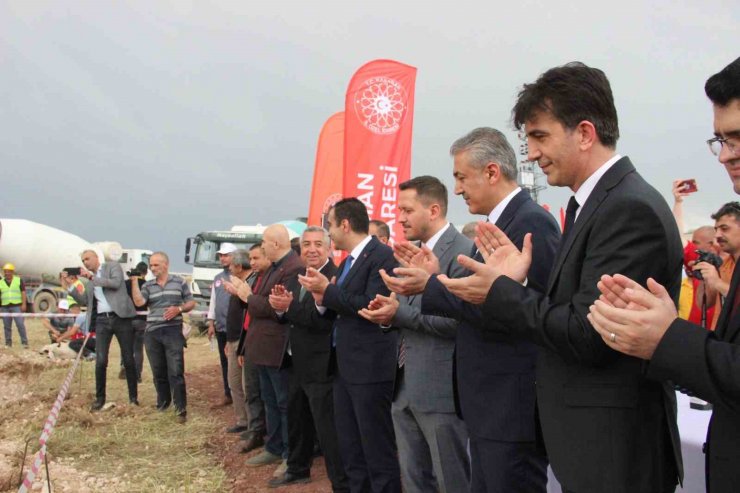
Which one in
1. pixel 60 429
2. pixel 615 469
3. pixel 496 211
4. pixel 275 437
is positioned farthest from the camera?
pixel 60 429

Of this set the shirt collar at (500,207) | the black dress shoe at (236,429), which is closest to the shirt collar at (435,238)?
the shirt collar at (500,207)

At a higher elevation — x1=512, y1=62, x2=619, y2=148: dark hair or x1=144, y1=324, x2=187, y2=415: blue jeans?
x1=512, y1=62, x2=619, y2=148: dark hair

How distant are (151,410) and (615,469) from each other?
7.08 meters

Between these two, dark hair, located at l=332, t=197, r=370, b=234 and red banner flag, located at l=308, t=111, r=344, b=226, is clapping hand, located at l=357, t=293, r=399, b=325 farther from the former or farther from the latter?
red banner flag, located at l=308, t=111, r=344, b=226

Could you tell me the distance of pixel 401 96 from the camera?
318 inches

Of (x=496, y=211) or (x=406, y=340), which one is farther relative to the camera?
(x=406, y=340)

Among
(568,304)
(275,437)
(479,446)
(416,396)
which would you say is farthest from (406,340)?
(275,437)

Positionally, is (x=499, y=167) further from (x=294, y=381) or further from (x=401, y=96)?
(x=401, y=96)

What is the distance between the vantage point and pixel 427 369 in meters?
3.20

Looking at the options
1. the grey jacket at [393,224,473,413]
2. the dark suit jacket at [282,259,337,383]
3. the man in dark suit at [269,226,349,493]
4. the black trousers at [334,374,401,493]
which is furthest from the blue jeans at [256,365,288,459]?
the grey jacket at [393,224,473,413]

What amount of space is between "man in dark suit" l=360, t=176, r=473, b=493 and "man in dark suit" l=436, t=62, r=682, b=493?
1.26 metres

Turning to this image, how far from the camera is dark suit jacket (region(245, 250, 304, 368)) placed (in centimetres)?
539

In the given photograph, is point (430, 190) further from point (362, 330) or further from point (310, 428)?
point (310, 428)

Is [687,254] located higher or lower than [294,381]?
higher
